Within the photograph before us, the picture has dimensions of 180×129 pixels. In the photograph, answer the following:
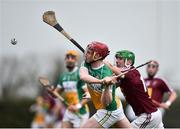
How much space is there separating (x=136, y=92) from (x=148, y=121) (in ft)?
1.71

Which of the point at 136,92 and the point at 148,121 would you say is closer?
the point at 136,92

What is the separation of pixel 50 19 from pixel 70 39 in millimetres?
490

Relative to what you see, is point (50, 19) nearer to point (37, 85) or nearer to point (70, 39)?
point (70, 39)

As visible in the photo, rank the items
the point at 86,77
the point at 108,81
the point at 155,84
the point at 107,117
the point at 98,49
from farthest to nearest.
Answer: the point at 155,84
the point at 107,117
the point at 98,49
the point at 86,77
the point at 108,81

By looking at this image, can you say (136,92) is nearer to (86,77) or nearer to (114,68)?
(114,68)

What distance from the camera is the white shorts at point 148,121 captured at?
12672 mm

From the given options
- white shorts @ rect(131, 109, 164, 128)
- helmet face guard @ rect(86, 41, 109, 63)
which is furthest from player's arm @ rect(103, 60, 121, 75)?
white shorts @ rect(131, 109, 164, 128)

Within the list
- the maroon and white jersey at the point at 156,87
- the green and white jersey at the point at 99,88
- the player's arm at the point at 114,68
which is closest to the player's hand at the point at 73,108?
the maroon and white jersey at the point at 156,87

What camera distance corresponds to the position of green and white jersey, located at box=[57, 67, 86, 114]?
1655cm

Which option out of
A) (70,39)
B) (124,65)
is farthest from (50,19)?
(124,65)

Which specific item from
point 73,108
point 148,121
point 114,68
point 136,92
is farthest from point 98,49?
point 73,108

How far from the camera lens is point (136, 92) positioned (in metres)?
12.6

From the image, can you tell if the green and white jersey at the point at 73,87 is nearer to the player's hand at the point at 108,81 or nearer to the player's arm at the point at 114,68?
the player's arm at the point at 114,68

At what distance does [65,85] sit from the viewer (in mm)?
16719
